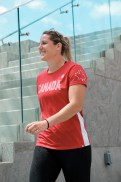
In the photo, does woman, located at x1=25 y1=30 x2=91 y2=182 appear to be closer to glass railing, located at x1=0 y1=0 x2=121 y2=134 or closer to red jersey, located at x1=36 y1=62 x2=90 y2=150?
red jersey, located at x1=36 y1=62 x2=90 y2=150

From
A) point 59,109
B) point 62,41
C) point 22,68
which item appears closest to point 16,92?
point 22,68

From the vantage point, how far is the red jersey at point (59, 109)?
2.47 meters

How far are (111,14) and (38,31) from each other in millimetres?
Result: 1803

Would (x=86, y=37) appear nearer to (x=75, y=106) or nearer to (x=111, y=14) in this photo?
(x=111, y=14)

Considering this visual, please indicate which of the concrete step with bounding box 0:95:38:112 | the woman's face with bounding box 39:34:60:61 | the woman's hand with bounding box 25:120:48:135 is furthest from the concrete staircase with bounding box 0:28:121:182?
the woman's hand with bounding box 25:120:48:135

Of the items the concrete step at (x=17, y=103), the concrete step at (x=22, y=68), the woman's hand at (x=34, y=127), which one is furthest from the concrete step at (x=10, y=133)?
the woman's hand at (x=34, y=127)

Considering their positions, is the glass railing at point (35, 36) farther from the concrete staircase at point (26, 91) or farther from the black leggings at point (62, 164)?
the black leggings at point (62, 164)

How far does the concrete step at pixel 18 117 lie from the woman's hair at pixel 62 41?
2127 mm

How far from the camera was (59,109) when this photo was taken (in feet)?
8.24

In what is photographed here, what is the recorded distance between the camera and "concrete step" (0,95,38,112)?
4.95 meters

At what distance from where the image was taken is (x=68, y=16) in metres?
6.04

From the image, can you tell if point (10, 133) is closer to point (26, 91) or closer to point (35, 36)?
point (26, 91)

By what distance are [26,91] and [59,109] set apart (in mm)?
2549

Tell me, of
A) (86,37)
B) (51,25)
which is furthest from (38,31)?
(86,37)
